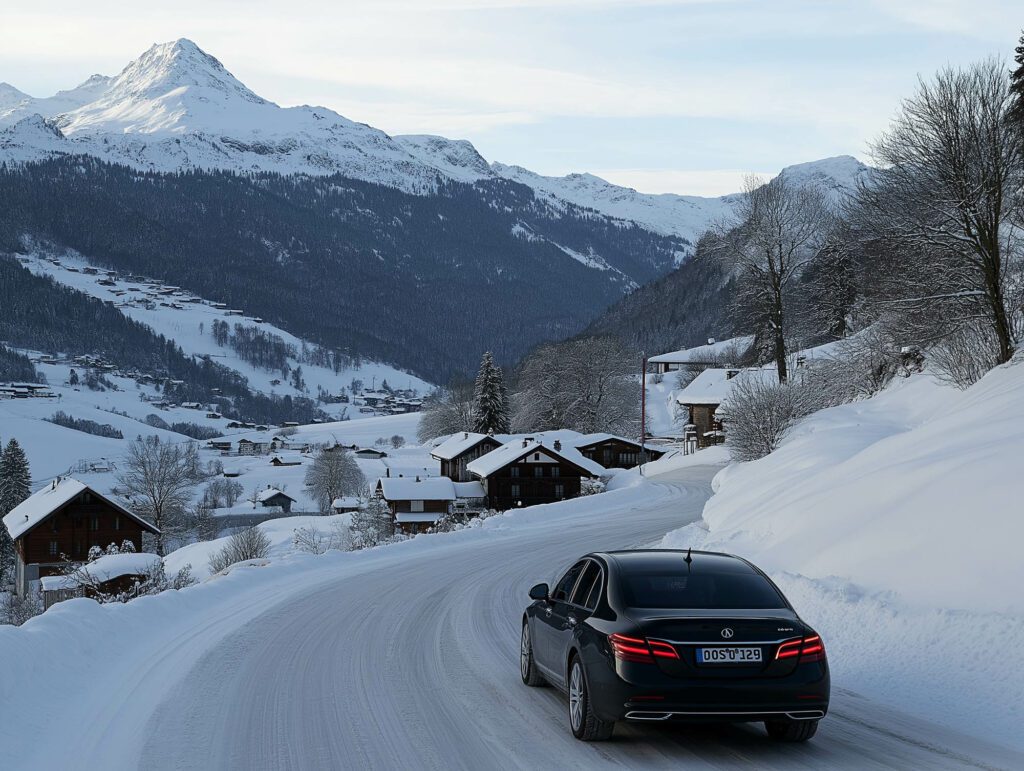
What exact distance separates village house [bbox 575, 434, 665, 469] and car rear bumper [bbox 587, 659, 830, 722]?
72.6m

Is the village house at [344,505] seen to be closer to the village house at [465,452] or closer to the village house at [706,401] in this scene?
the village house at [465,452]

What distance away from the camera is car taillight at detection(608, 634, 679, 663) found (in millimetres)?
6961

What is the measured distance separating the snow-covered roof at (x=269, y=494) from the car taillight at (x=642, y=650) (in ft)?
388

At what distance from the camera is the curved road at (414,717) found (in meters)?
7.08

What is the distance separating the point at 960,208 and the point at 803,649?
19.6m

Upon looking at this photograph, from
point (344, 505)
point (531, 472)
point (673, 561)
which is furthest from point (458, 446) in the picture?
point (673, 561)

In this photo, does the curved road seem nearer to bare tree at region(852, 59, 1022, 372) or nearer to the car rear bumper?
the car rear bumper

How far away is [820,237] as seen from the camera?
46.9 m

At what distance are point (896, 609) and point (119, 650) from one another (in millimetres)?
8970

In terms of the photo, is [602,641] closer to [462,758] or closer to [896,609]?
[462,758]

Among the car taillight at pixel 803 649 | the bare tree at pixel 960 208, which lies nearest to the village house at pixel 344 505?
the bare tree at pixel 960 208

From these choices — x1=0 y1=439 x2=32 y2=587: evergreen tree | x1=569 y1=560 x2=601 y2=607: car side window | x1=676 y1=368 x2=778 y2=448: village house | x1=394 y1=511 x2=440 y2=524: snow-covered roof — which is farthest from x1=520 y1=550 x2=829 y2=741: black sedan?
x1=0 y1=439 x2=32 y2=587: evergreen tree

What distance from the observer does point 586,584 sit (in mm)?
8570

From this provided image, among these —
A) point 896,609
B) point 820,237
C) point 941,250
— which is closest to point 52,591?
point 820,237
